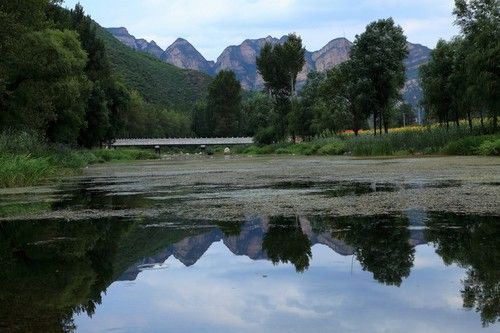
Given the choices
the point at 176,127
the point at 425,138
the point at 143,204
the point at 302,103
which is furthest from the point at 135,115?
the point at 143,204

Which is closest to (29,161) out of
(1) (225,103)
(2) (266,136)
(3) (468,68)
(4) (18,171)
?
(4) (18,171)

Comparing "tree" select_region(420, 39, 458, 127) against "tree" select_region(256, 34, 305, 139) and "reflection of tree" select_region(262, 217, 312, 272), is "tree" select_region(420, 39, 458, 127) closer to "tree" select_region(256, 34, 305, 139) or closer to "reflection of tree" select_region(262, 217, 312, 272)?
"reflection of tree" select_region(262, 217, 312, 272)

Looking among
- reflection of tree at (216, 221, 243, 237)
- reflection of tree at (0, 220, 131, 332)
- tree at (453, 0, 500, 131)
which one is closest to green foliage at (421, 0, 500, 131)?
tree at (453, 0, 500, 131)

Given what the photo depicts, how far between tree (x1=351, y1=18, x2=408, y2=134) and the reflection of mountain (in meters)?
37.5

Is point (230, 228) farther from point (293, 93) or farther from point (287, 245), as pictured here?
point (293, 93)

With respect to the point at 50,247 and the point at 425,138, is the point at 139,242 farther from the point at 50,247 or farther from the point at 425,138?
the point at 425,138

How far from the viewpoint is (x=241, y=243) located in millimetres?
6195

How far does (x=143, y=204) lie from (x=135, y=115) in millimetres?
116484

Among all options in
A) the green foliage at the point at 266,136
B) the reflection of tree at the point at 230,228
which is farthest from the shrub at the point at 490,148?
the green foliage at the point at 266,136

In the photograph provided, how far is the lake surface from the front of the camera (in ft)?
11.2

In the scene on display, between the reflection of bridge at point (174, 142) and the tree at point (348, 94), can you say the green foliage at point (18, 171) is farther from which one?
the reflection of bridge at point (174, 142)

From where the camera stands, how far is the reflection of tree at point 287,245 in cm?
523

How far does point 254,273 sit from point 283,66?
70.8 metres

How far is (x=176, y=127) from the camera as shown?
162375 mm
